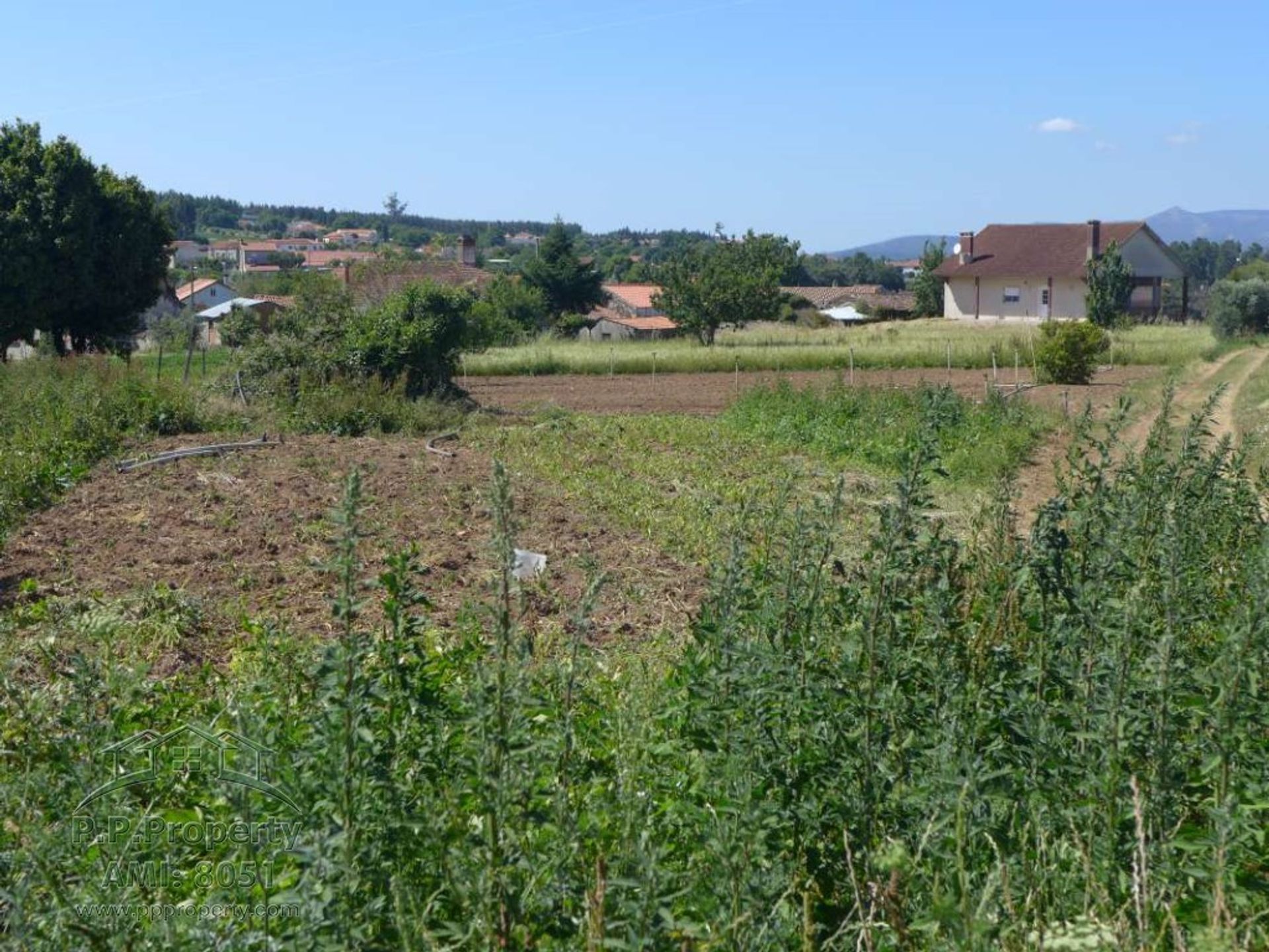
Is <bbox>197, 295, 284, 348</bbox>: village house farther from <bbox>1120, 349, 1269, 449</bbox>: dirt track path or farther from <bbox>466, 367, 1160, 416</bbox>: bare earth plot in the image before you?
<bbox>1120, 349, 1269, 449</bbox>: dirt track path

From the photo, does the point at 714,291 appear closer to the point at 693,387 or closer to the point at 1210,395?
the point at 693,387

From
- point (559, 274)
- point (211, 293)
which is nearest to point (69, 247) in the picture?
Answer: point (559, 274)

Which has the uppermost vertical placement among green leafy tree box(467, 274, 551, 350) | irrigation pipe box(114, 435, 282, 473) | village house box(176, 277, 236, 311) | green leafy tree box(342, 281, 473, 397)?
village house box(176, 277, 236, 311)

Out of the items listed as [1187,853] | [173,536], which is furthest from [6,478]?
[1187,853]

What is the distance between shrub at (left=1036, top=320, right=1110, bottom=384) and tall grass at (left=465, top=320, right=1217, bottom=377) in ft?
11.9

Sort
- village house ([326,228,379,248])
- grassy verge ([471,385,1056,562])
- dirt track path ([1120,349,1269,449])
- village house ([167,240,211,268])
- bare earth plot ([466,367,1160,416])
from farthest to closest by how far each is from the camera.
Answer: village house ([326,228,379,248])
village house ([167,240,211,268])
bare earth plot ([466,367,1160,416])
dirt track path ([1120,349,1269,449])
grassy verge ([471,385,1056,562])

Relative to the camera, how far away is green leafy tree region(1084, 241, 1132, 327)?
171 feet

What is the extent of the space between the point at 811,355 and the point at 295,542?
30.7m

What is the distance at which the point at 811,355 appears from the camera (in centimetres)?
3922

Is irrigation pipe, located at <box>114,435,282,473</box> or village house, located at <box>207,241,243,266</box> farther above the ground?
village house, located at <box>207,241,243,266</box>

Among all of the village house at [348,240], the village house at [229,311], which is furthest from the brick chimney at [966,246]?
the village house at [348,240]

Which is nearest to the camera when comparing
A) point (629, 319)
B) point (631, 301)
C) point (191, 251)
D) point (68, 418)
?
point (68, 418)

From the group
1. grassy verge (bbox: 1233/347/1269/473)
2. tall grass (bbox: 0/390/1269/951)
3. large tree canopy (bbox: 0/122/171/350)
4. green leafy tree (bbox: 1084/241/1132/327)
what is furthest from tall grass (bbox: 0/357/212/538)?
green leafy tree (bbox: 1084/241/1132/327)

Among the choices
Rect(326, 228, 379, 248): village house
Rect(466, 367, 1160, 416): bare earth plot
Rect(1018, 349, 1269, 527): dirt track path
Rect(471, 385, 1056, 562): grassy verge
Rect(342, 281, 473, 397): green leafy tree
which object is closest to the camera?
Rect(471, 385, 1056, 562): grassy verge
